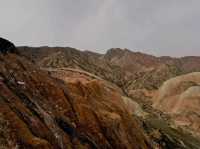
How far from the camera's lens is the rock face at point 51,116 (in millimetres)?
25906

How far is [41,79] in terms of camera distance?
37.1 metres

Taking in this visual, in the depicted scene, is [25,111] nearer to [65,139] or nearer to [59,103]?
[65,139]

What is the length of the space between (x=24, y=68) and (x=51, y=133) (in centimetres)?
923

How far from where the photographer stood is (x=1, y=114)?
25.6 metres

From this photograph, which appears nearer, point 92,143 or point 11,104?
point 11,104

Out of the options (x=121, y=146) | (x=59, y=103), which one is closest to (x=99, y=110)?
(x=121, y=146)

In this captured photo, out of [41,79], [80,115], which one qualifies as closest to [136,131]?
[80,115]

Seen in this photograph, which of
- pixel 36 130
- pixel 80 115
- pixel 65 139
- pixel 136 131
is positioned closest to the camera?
pixel 36 130

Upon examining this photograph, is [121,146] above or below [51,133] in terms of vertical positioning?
below

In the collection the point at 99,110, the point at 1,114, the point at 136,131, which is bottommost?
the point at 136,131

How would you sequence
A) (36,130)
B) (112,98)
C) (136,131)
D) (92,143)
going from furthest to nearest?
(112,98)
(136,131)
(92,143)
(36,130)

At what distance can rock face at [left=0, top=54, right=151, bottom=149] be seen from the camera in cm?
2591

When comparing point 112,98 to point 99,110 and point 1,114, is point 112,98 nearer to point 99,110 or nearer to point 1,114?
point 99,110

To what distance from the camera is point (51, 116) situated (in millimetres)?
31734
